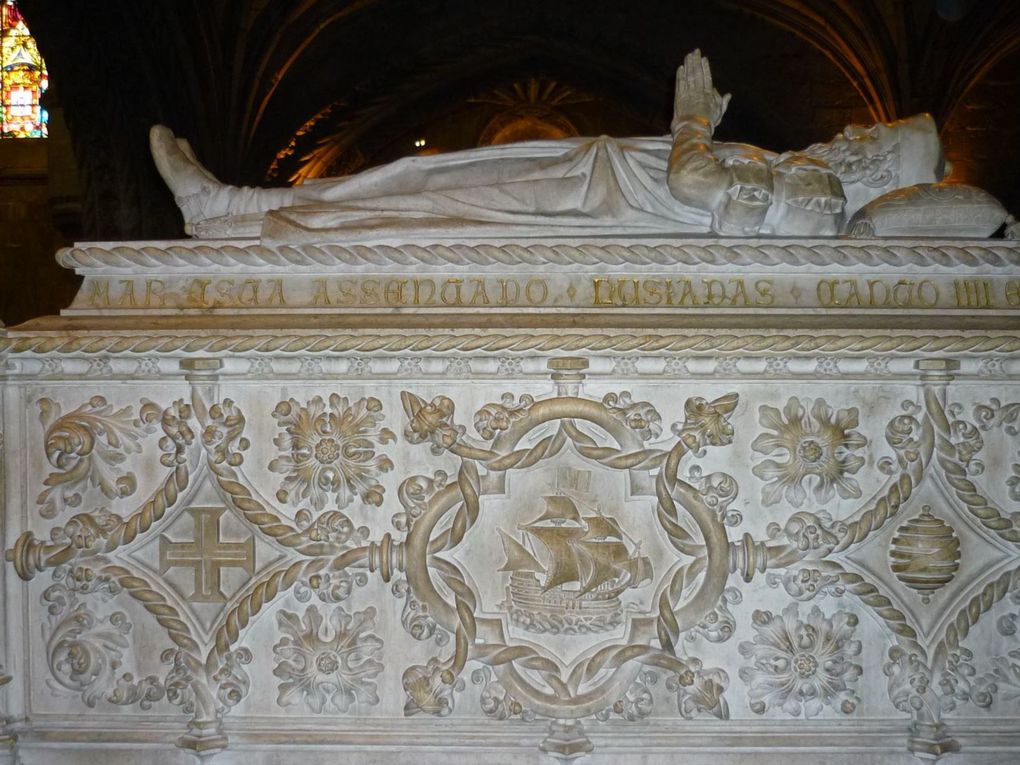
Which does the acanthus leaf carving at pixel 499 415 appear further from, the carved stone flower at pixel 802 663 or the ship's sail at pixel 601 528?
the carved stone flower at pixel 802 663

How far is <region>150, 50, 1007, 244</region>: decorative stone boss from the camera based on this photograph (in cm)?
286

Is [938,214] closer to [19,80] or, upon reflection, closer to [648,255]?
[648,255]

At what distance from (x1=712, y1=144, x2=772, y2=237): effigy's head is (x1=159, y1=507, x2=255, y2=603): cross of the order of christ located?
5.22ft

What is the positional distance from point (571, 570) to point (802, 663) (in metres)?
0.63

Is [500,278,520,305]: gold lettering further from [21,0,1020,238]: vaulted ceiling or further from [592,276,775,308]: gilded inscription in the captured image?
[21,0,1020,238]: vaulted ceiling

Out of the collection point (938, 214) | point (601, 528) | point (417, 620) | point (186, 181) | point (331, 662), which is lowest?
point (331, 662)

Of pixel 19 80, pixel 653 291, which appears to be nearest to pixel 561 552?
pixel 653 291

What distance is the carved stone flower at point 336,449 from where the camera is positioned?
2566mm

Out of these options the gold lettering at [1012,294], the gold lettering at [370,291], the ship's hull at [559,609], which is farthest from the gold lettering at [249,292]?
the gold lettering at [1012,294]

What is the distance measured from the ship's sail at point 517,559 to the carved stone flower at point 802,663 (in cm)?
56

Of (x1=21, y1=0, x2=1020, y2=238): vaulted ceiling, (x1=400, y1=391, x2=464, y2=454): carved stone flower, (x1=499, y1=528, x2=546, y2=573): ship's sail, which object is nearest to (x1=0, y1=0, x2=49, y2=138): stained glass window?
(x1=21, y1=0, x2=1020, y2=238): vaulted ceiling

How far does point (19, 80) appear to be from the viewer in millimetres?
10461

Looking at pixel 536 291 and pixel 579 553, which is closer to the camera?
pixel 579 553

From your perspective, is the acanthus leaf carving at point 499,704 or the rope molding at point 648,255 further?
the rope molding at point 648,255
